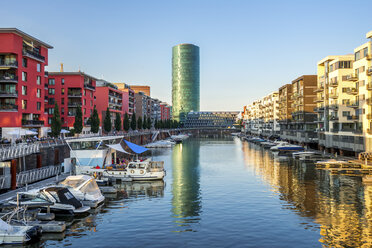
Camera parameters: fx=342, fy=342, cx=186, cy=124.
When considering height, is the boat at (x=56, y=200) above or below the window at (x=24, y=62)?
below

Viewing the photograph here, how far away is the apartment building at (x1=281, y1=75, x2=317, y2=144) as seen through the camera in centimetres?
12135

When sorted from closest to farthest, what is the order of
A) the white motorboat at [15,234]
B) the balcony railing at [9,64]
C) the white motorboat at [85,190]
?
the white motorboat at [15,234], the white motorboat at [85,190], the balcony railing at [9,64]

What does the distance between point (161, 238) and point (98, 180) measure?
2601cm

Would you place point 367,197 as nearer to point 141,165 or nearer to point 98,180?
point 141,165

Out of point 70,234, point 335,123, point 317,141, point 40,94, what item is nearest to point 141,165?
point 70,234

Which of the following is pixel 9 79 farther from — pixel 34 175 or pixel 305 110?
pixel 305 110

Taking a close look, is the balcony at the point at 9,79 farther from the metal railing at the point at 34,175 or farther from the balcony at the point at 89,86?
the balcony at the point at 89,86

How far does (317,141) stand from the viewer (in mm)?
112812

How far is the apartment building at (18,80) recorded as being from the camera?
7725 centimetres

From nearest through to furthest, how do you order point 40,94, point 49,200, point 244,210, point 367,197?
1. point 49,200
2. point 244,210
3. point 367,197
4. point 40,94

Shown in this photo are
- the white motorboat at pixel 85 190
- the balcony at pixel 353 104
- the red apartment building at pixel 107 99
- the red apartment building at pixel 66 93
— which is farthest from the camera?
the red apartment building at pixel 107 99

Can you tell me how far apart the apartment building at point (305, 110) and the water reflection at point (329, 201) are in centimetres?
4939

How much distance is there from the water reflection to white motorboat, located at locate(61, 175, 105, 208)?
76.2ft

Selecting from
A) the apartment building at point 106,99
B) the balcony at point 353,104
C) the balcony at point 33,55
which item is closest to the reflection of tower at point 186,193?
the balcony at point 353,104
